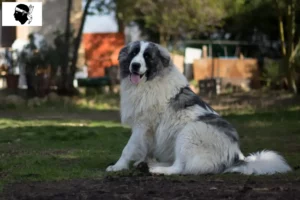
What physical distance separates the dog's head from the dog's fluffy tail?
63.1 inches

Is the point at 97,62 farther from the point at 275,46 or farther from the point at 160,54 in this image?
the point at 160,54

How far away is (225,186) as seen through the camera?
593 cm

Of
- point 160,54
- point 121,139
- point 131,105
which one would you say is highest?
point 160,54

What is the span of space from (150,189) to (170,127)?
5.47 feet

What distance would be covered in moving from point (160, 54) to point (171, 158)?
1367 mm

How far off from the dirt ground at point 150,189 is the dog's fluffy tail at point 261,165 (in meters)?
0.49

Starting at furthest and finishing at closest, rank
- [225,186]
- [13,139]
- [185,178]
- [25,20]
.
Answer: [25,20]
[13,139]
[185,178]
[225,186]

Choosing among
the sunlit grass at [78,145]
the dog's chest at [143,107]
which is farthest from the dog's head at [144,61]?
the sunlit grass at [78,145]

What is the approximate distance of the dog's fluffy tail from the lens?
22.5 feet

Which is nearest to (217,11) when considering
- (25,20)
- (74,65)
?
(74,65)

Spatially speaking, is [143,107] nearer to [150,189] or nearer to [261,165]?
[261,165]

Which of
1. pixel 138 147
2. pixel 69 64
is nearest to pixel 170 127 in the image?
pixel 138 147

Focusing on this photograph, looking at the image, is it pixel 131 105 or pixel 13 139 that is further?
pixel 13 139

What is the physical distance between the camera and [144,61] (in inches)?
298
